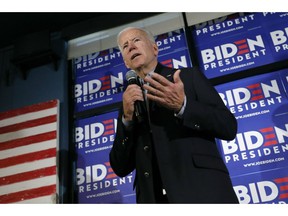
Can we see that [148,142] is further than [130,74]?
No

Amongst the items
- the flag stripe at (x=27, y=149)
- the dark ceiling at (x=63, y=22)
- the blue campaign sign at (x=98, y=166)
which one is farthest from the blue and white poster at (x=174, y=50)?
the flag stripe at (x=27, y=149)

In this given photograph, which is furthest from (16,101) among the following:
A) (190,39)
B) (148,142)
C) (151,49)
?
(148,142)

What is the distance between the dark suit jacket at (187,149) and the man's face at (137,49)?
0.22 meters

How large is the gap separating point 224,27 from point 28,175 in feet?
6.29

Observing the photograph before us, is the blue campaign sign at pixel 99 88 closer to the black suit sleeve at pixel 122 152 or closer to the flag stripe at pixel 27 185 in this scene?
the flag stripe at pixel 27 185

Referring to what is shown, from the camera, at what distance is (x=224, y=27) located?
111 inches

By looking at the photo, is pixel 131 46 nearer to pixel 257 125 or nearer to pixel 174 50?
pixel 257 125

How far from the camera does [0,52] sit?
11.5 ft

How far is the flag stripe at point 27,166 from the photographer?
2.68m

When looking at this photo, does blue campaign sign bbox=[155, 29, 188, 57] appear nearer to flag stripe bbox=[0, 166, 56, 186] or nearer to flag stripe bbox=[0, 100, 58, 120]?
flag stripe bbox=[0, 100, 58, 120]

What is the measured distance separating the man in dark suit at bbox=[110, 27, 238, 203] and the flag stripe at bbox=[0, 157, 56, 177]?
1509mm

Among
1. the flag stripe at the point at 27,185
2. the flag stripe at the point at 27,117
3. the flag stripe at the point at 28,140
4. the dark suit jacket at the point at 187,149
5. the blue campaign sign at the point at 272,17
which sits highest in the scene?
the blue campaign sign at the point at 272,17
